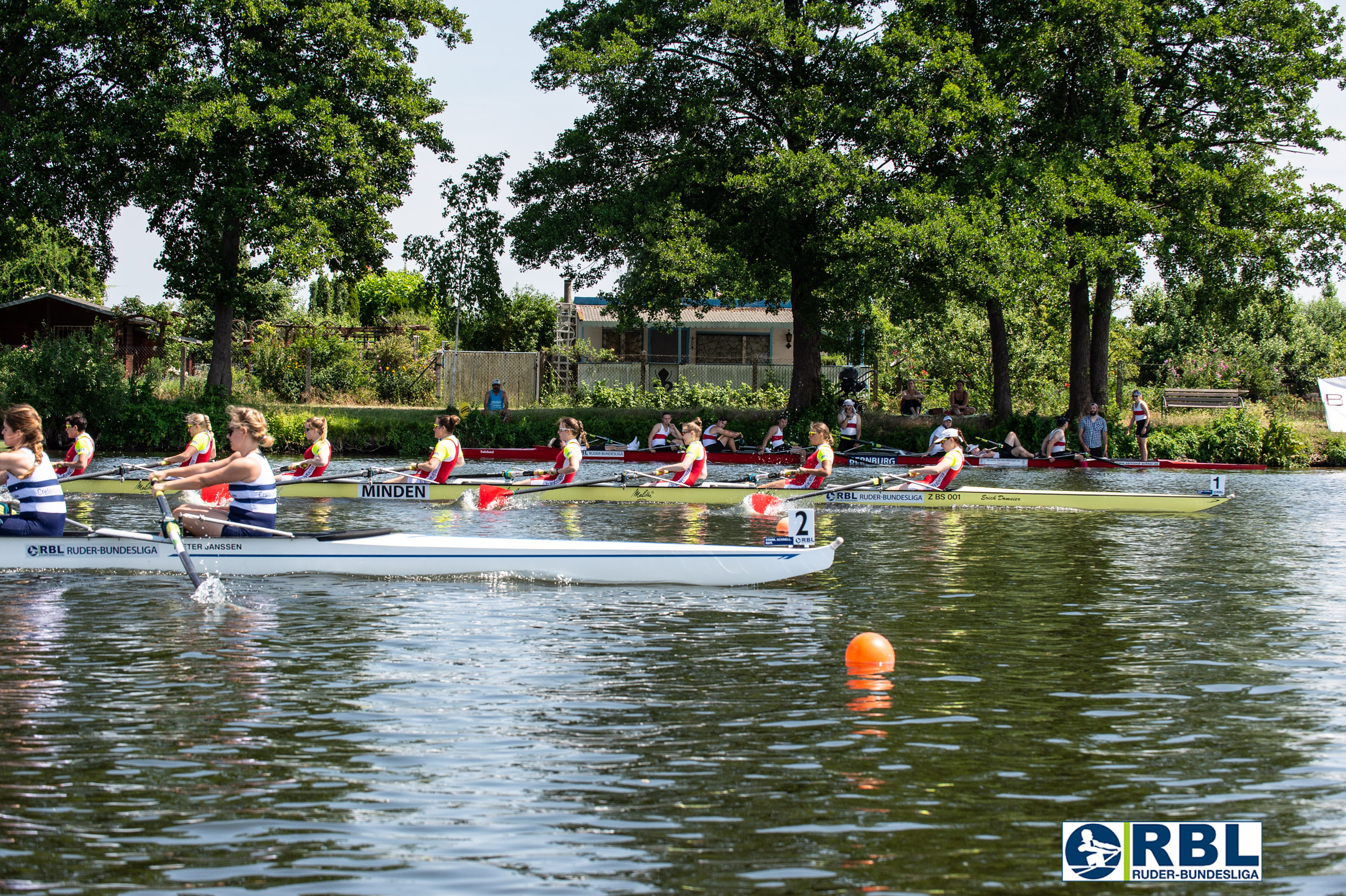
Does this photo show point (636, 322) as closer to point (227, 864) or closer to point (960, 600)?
point (960, 600)

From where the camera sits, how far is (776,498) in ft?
57.9

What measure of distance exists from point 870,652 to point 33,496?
8.48 meters

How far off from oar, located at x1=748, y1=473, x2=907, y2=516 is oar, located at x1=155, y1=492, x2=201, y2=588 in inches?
327

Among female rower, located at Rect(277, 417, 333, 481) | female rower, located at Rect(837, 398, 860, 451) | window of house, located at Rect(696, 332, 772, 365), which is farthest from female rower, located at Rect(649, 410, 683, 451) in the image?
window of house, located at Rect(696, 332, 772, 365)

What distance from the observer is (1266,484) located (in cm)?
2661

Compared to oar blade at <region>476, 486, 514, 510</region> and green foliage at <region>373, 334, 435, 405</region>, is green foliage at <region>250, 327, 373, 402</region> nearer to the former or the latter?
green foliage at <region>373, 334, 435, 405</region>

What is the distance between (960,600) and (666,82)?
23363 mm

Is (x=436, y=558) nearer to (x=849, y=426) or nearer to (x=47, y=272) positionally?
(x=849, y=426)

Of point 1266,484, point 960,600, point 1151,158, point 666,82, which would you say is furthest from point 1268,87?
point 960,600

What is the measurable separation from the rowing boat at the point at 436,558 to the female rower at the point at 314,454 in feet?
18.6

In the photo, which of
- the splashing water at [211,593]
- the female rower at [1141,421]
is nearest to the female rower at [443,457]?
the splashing water at [211,593]

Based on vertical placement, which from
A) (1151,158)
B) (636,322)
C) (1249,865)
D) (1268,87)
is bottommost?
(1249,865)

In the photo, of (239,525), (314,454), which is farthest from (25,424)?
(314,454)

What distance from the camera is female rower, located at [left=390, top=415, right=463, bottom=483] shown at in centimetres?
1877
